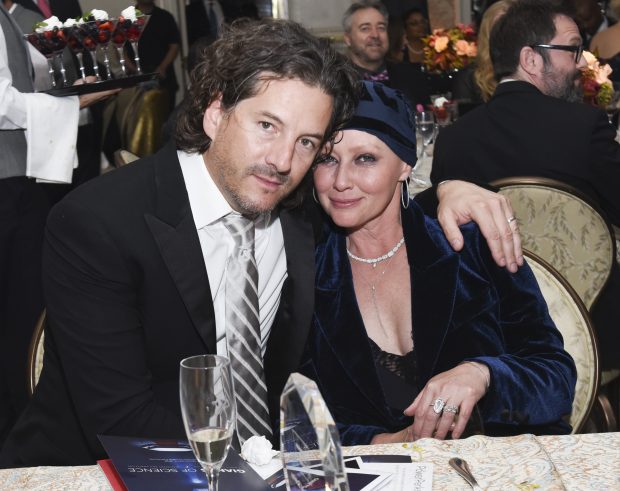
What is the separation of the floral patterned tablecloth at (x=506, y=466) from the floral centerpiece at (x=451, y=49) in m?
3.84

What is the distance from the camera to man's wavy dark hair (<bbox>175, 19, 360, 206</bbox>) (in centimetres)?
188

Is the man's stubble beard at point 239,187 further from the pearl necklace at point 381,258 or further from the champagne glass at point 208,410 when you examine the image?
the champagne glass at point 208,410

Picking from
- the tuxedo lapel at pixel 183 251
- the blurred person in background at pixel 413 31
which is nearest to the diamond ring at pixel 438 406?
the tuxedo lapel at pixel 183 251

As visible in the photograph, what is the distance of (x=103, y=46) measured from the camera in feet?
12.8

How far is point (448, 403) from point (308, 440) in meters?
0.79

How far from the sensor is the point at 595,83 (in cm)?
388

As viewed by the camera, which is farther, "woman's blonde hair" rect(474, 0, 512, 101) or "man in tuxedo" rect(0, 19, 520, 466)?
"woman's blonde hair" rect(474, 0, 512, 101)

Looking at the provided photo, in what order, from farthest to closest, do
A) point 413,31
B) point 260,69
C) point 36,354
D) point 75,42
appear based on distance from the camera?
1. point 413,31
2. point 75,42
3. point 36,354
4. point 260,69

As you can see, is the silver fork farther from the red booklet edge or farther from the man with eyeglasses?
the man with eyeglasses

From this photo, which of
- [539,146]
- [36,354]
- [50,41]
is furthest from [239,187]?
[50,41]

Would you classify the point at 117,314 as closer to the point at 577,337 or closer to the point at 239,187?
the point at 239,187

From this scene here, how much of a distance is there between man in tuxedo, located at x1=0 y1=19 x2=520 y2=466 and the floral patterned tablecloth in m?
0.29

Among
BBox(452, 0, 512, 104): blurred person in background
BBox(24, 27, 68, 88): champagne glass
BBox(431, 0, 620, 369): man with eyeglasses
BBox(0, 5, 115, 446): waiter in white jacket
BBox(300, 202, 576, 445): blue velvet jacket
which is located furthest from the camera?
BBox(452, 0, 512, 104): blurred person in background

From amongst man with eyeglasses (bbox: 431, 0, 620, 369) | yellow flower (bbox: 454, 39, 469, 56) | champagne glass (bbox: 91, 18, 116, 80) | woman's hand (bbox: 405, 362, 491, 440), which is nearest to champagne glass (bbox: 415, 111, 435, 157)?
man with eyeglasses (bbox: 431, 0, 620, 369)
